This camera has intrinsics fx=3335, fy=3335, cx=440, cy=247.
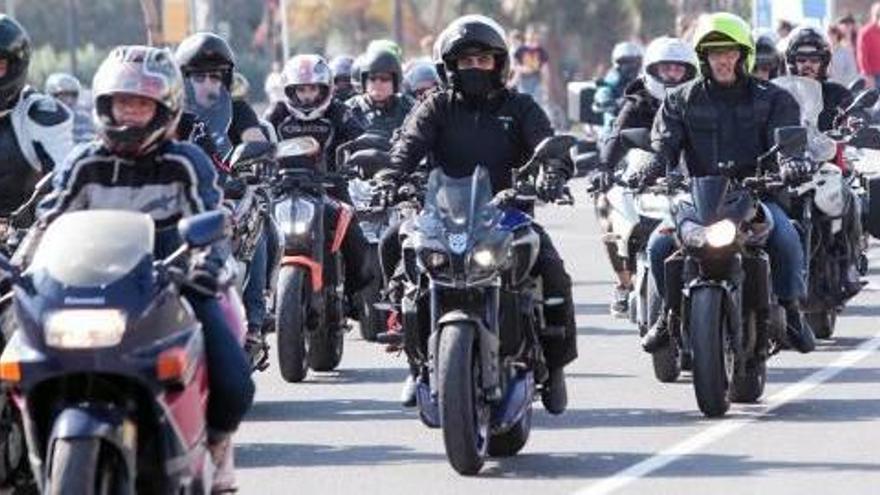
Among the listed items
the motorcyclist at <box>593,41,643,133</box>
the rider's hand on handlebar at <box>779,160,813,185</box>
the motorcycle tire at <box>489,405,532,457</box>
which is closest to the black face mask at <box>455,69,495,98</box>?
the motorcycle tire at <box>489,405,532,457</box>

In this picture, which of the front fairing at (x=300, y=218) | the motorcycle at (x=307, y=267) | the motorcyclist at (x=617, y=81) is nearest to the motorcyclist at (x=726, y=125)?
the motorcycle at (x=307, y=267)

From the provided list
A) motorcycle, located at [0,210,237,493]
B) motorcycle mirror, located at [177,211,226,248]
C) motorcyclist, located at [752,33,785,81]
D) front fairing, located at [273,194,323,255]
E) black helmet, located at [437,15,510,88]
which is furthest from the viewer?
motorcyclist, located at [752,33,785,81]

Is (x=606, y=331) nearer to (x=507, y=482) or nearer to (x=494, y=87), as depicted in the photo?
(x=494, y=87)

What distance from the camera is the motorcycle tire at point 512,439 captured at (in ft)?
44.4

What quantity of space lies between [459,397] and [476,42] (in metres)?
2.04

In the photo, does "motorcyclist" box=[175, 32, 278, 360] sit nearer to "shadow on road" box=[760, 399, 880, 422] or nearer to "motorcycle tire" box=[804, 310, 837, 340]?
"shadow on road" box=[760, 399, 880, 422]

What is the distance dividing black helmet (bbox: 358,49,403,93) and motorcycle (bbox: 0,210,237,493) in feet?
40.4

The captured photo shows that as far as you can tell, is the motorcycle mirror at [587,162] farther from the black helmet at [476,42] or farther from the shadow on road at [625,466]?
the shadow on road at [625,466]

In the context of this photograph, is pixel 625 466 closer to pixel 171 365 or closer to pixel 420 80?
pixel 171 365

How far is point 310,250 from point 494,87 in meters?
3.82

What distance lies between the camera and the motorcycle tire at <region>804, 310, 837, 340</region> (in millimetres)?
19531

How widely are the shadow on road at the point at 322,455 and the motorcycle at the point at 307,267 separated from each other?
2900 mm

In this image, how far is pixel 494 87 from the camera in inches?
563

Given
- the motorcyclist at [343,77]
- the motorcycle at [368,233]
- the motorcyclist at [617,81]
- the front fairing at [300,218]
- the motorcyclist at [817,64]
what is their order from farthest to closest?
the motorcyclist at [617,81]
the motorcyclist at [343,77]
the motorcyclist at [817,64]
the motorcycle at [368,233]
the front fairing at [300,218]
